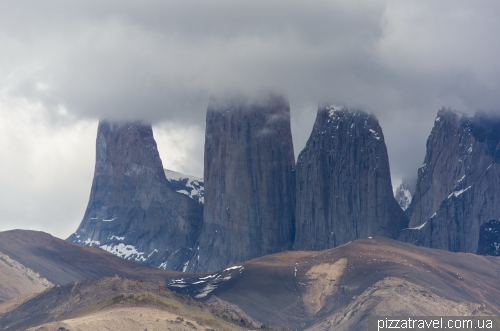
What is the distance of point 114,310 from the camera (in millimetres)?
107438

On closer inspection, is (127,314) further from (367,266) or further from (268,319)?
(367,266)

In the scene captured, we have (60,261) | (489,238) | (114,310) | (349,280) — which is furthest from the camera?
(489,238)

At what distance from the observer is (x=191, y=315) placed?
110875mm

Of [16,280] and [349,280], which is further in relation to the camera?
[16,280]

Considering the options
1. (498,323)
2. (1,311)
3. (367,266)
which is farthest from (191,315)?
(367,266)

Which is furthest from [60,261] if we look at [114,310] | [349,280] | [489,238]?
[114,310]

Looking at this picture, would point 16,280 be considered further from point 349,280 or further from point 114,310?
point 114,310

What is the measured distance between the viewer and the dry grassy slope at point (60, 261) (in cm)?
17512

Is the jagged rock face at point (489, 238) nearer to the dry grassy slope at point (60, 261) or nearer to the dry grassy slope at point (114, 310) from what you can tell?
the dry grassy slope at point (60, 261)

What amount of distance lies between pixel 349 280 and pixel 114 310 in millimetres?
52737

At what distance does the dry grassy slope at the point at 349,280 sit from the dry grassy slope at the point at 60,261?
20.7 m

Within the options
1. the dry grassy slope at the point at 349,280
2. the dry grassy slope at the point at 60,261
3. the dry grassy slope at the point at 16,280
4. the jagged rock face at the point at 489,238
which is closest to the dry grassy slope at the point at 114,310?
the dry grassy slope at the point at 16,280

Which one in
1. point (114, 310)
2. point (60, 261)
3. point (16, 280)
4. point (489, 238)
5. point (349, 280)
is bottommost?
point (114, 310)

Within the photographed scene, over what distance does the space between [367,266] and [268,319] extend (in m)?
17.6
